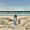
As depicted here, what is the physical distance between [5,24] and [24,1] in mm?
373

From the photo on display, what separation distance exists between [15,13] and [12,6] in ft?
0.32

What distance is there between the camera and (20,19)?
32.1 inches

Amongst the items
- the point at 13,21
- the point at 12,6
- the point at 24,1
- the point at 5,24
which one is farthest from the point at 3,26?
the point at 24,1

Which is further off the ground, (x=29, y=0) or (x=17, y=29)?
(x=29, y=0)

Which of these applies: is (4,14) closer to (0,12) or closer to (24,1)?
(0,12)

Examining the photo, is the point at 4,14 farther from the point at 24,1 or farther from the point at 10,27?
the point at 24,1

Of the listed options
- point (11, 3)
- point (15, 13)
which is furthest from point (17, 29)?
point (11, 3)

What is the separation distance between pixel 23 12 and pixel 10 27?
24 cm

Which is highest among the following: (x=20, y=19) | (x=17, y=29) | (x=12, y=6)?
→ (x=12, y=6)

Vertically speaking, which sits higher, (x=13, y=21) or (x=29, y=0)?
(x=29, y=0)

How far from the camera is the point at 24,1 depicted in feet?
2.73

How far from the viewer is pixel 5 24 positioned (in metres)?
0.81

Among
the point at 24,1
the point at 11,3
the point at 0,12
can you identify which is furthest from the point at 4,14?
the point at 24,1

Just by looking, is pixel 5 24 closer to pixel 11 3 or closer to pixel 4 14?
pixel 4 14
